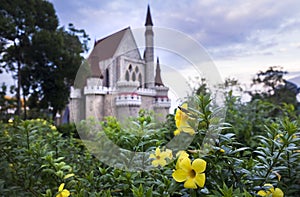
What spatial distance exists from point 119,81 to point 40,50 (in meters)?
8.37

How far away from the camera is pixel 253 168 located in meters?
0.56

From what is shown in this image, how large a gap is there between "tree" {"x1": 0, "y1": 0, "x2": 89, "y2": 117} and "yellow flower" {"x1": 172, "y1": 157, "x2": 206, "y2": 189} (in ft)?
25.7

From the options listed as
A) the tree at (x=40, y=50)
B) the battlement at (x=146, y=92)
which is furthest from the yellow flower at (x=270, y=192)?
the tree at (x=40, y=50)

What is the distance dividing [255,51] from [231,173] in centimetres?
181

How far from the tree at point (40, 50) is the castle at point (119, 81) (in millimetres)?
7135

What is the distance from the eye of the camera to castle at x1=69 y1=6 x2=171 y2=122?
0.94 meters

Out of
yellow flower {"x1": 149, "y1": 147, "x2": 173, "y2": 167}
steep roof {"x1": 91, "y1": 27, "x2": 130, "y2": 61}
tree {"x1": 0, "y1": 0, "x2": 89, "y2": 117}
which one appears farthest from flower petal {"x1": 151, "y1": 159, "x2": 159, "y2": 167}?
tree {"x1": 0, "y1": 0, "x2": 89, "y2": 117}

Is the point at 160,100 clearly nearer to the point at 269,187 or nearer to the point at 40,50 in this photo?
the point at 269,187

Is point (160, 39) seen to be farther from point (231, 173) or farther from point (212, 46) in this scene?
point (212, 46)

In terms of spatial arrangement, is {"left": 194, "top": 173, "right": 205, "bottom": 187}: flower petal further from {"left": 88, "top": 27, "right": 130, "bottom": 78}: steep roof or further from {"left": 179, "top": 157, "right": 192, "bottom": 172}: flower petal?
{"left": 88, "top": 27, "right": 130, "bottom": 78}: steep roof

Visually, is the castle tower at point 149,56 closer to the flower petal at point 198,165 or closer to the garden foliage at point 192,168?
the garden foliage at point 192,168

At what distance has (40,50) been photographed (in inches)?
336

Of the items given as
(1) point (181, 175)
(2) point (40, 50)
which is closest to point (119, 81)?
(1) point (181, 175)

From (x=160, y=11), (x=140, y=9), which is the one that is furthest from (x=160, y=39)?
(x=140, y=9)
